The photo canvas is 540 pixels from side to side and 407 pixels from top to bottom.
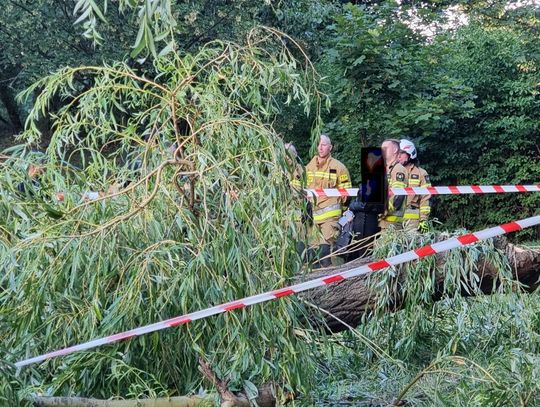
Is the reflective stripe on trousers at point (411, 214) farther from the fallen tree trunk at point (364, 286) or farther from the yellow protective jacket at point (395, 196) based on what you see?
Answer: the fallen tree trunk at point (364, 286)

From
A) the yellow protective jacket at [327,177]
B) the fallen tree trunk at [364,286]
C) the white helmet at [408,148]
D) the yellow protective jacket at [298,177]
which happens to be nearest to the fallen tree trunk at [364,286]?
the fallen tree trunk at [364,286]

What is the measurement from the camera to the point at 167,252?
3.40m

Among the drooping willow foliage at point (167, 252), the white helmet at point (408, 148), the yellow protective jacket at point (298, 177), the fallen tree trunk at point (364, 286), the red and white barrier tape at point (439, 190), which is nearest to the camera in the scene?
the drooping willow foliage at point (167, 252)

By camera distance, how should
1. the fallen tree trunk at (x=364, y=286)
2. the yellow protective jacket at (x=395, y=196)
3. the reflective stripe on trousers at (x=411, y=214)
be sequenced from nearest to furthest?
1. the fallen tree trunk at (x=364, y=286)
2. the yellow protective jacket at (x=395, y=196)
3. the reflective stripe on trousers at (x=411, y=214)

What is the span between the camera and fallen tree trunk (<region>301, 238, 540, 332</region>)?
4367 mm

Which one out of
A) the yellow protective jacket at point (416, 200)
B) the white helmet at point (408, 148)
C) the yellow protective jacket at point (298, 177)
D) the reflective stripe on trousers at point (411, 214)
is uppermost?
the yellow protective jacket at point (298, 177)

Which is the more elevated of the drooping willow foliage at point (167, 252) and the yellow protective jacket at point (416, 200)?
the drooping willow foliage at point (167, 252)

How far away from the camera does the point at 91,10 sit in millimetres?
1876

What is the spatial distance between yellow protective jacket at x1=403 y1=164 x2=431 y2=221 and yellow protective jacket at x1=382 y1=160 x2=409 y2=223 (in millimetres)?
71

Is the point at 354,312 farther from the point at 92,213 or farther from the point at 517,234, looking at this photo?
the point at 517,234

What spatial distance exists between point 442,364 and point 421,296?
0.75 metres

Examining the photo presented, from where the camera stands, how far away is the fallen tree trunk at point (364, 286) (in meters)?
4.37

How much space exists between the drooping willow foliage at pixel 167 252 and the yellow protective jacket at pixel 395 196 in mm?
2786

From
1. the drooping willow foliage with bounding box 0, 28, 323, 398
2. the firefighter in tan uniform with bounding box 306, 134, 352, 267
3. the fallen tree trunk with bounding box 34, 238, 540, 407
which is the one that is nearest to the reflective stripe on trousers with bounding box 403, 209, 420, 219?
the firefighter in tan uniform with bounding box 306, 134, 352, 267
